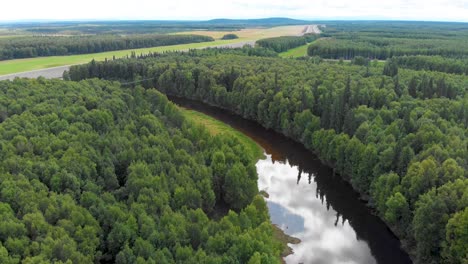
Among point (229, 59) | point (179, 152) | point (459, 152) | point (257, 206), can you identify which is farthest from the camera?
point (229, 59)

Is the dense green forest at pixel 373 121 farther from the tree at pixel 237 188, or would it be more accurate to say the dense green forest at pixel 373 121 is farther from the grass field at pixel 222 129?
the tree at pixel 237 188

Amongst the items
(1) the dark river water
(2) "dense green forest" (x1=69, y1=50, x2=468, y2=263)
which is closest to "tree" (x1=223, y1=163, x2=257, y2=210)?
(1) the dark river water

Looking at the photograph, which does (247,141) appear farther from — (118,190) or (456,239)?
(456,239)

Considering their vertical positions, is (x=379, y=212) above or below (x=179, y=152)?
below

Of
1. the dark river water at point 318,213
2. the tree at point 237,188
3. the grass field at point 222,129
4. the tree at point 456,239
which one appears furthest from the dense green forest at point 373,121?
the tree at point 237,188

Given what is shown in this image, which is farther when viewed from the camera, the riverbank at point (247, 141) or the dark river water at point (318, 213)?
the riverbank at point (247, 141)

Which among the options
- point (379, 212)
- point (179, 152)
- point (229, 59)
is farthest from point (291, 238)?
point (229, 59)

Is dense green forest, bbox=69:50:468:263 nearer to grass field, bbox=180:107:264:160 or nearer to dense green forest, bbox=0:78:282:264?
grass field, bbox=180:107:264:160

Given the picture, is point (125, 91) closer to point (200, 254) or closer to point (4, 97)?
point (4, 97)

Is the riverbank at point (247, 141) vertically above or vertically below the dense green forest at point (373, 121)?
below
